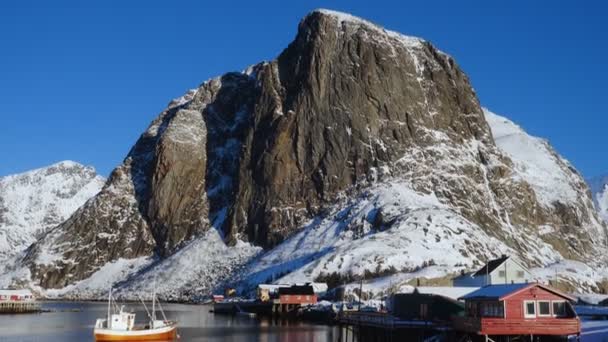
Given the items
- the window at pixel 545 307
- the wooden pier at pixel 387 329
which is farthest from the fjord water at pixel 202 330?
the window at pixel 545 307

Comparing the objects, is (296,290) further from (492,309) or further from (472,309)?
(492,309)

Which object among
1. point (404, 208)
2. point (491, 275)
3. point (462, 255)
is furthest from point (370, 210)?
point (491, 275)

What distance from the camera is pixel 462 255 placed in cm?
15612

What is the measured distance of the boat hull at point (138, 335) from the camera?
80.6m

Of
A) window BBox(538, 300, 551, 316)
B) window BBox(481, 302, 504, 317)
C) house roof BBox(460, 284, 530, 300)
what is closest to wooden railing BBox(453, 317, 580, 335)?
window BBox(538, 300, 551, 316)

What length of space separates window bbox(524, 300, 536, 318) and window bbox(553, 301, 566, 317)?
174 cm

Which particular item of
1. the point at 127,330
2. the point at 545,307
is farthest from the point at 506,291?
the point at 127,330

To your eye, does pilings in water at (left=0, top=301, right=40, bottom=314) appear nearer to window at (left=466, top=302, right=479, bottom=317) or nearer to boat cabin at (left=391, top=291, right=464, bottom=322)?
boat cabin at (left=391, top=291, right=464, bottom=322)

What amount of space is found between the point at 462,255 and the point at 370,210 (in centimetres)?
3810

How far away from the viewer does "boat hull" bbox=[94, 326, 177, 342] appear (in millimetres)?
80625

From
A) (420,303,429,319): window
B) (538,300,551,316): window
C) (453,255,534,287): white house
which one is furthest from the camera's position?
(453,255,534,287): white house

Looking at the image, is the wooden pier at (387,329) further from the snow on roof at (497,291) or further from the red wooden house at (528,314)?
the red wooden house at (528,314)

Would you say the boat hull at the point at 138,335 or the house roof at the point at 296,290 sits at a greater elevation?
the house roof at the point at 296,290

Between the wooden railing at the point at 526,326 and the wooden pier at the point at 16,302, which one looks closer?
the wooden railing at the point at 526,326
